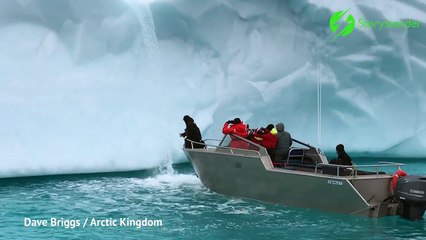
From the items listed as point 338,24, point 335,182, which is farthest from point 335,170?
point 338,24

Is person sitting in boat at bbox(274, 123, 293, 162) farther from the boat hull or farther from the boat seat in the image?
the boat seat

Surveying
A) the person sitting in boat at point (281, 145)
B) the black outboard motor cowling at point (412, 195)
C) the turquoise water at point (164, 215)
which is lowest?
the turquoise water at point (164, 215)

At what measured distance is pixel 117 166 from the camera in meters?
12.9

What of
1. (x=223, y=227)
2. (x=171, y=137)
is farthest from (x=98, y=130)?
(x=223, y=227)

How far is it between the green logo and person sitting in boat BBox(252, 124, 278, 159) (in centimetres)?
699

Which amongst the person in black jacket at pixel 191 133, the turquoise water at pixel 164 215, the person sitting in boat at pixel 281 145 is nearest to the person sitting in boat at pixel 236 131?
the person sitting in boat at pixel 281 145

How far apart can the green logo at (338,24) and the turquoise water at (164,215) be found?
720 cm

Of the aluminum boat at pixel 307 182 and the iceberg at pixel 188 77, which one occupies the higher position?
the iceberg at pixel 188 77

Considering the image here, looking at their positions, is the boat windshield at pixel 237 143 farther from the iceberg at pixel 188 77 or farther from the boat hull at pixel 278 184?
the iceberg at pixel 188 77

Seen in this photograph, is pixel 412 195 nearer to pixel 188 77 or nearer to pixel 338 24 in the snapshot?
pixel 188 77

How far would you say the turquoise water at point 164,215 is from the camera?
7414 mm

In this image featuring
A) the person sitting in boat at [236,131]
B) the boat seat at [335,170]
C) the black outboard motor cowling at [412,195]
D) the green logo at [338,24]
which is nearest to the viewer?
the black outboard motor cowling at [412,195]

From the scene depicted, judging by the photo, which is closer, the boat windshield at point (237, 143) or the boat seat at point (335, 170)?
the boat seat at point (335, 170)

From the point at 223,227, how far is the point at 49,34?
702cm
